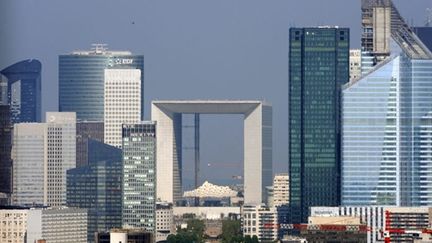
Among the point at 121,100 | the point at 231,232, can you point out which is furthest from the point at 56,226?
the point at 121,100

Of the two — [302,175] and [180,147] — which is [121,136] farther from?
[302,175]

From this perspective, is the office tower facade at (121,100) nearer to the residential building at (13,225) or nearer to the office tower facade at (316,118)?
the office tower facade at (316,118)

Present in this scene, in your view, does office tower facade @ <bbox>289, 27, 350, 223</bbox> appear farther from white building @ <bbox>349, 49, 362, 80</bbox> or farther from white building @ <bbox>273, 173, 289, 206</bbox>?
white building @ <bbox>273, 173, 289, 206</bbox>

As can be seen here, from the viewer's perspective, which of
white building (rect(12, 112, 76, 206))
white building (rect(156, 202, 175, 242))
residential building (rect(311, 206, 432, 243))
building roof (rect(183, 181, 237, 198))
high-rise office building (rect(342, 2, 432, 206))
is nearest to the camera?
residential building (rect(311, 206, 432, 243))

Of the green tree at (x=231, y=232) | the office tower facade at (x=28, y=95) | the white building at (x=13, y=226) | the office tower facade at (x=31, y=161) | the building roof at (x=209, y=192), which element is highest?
the office tower facade at (x=28, y=95)

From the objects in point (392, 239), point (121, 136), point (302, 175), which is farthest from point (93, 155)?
point (392, 239)

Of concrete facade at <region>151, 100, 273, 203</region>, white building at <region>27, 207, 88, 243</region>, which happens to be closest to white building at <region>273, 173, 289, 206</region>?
concrete facade at <region>151, 100, 273, 203</region>

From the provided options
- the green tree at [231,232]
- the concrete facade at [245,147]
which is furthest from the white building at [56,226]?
the concrete facade at [245,147]
